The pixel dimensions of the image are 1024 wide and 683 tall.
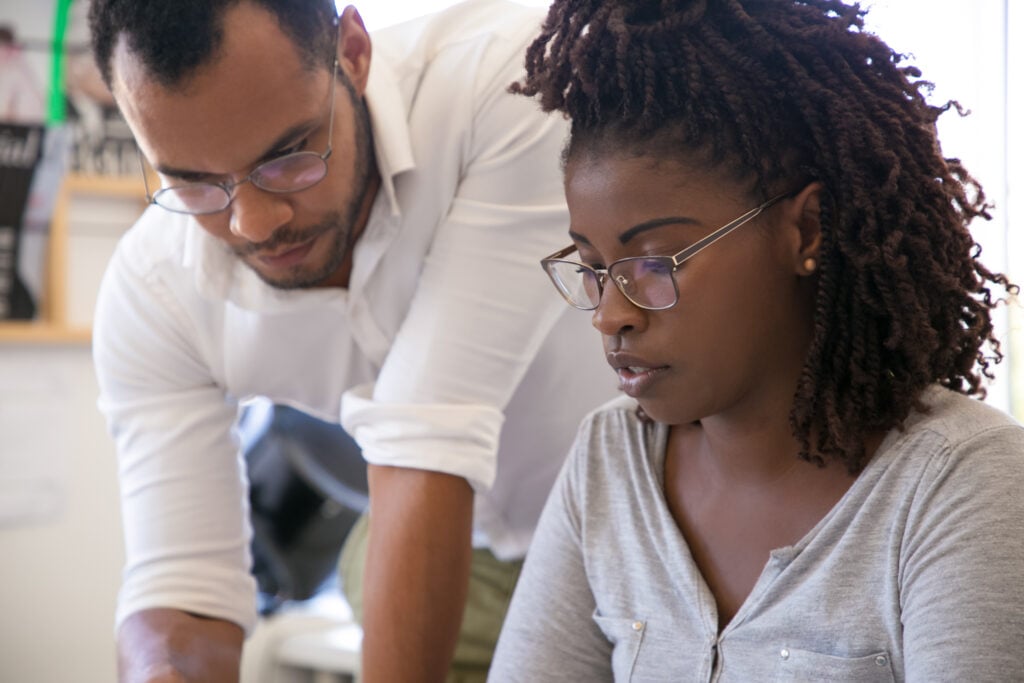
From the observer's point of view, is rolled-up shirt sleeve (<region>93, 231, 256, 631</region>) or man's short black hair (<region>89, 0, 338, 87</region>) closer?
man's short black hair (<region>89, 0, 338, 87</region>)

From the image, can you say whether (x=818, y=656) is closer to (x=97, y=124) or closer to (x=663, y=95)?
(x=663, y=95)

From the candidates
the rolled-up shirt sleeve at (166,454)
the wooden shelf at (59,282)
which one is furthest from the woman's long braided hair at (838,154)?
the wooden shelf at (59,282)

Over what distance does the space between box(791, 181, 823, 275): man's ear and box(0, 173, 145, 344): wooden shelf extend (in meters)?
2.09

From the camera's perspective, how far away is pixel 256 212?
3.92 feet

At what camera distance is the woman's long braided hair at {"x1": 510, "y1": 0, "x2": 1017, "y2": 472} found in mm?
915

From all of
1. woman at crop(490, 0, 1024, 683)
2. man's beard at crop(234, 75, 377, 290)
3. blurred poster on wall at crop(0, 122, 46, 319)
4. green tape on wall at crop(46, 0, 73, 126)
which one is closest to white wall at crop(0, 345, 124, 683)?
blurred poster on wall at crop(0, 122, 46, 319)

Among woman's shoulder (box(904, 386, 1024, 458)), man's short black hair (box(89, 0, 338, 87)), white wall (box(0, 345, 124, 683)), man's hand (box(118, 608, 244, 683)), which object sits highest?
man's short black hair (box(89, 0, 338, 87))

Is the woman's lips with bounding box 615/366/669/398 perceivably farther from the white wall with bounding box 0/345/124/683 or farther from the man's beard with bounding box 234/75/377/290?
the white wall with bounding box 0/345/124/683

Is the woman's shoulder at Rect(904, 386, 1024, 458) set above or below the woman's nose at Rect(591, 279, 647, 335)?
below

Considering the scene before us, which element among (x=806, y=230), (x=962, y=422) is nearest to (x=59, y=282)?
(x=806, y=230)

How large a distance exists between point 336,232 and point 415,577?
38cm

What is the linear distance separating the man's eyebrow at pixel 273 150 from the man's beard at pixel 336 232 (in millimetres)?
86

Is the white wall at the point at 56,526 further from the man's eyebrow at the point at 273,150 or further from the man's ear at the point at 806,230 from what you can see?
the man's ear at the point at 806,230

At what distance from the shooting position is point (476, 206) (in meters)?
1.28
